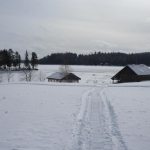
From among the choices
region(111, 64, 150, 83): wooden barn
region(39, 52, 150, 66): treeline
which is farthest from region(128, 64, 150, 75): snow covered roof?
region(39, 52, 150, 66): treeline

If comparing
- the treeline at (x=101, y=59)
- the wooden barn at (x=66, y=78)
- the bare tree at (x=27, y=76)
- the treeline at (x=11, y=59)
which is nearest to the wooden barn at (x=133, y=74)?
the wooden barn at (x=66, y=78)

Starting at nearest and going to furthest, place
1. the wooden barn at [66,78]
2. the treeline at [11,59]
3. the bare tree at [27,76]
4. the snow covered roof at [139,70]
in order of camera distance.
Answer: the snow covered roof at [139,70], the wooden barn at [66,78], the bare tree at [27,76], the treeline at [11,59]

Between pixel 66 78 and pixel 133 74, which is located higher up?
pixel 133 74

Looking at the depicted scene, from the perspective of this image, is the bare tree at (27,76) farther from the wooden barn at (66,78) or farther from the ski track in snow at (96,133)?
the ski track in snow at (96,133)

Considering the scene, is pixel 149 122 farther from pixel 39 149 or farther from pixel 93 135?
pixel 39 149

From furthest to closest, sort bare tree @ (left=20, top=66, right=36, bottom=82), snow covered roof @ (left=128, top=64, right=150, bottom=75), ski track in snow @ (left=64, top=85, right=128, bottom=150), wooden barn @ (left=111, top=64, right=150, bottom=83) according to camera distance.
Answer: bare tree @ (left=20, top=66, right=36, bottom=82)
snow covered roof @ (left=128, top=64, right=150, bottom=75)
wooden barn @ (left=111, top=64, right=150, bottom=83)
ski track in snow @ (left=64, top=85, right=128, bottom=150)

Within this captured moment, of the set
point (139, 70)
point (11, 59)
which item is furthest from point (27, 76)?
point (139, 70)

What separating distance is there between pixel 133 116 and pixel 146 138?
3701 mm

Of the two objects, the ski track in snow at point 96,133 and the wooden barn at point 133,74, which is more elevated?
the wooden barn at point 133,74

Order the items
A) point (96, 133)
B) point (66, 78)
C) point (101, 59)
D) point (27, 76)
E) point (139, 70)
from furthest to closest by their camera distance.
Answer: point (101, 59) < point (27, 76) < point (66, 78) < point (139, 70) < point (96, 133)

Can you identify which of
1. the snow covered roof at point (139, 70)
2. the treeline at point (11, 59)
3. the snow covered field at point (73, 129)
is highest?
the treeline at point (11, 59)

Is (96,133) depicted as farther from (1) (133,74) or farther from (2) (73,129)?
(1) (133,74)

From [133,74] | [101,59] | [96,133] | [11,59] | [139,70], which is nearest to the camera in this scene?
[96,133]

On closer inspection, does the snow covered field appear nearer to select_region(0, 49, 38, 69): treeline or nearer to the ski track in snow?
the ski track in snow
